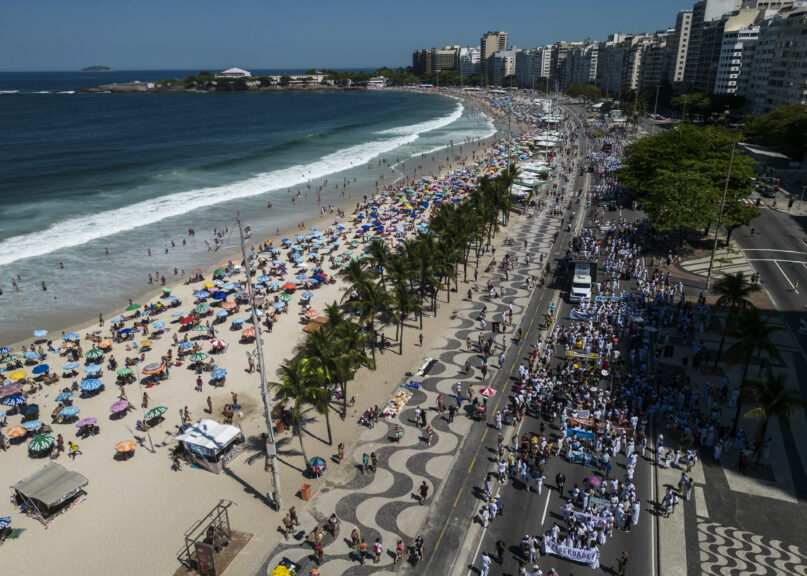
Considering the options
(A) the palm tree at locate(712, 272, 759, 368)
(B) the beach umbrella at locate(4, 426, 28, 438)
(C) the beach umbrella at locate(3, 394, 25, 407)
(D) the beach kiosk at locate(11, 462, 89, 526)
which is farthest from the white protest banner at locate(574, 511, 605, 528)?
(C) the beach umbrella at locate(3, 394, 25, 407)

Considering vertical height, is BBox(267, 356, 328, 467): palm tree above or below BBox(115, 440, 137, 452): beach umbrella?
above

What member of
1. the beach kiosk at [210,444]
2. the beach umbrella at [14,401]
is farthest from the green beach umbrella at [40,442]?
the beach kiosk at [210,444]

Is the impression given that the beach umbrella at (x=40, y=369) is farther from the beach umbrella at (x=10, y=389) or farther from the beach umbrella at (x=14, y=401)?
the beach umbrella at (x=14, y=401)

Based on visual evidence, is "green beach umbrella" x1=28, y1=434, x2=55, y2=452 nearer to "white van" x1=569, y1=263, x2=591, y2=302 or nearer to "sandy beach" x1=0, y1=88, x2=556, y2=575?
"sandy beach" x1=0, y1=88, x2=556, y2=575

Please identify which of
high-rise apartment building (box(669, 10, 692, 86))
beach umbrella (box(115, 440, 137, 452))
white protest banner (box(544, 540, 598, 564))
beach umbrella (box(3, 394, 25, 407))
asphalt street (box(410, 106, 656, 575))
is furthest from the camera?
high-rise apartment building (box(669, 10, 692, 86))

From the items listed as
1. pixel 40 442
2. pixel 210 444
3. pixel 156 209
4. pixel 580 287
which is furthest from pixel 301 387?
pixel 156 209

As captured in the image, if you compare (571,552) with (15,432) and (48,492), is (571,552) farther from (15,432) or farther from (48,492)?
(15,432)

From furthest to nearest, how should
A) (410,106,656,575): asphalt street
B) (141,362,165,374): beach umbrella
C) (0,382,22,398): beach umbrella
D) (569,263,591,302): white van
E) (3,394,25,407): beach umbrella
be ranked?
(569,263,591,302): white van < (141,362,165,374): beach umbrella < (0,382,22,398): beach umbrella < (3,394,25,407): beach umbrella < (410,106,656,575): asphalt street
